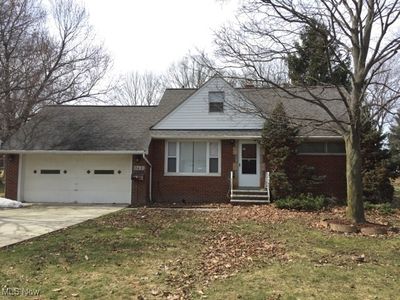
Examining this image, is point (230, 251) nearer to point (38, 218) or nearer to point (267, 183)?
point (38, 218)

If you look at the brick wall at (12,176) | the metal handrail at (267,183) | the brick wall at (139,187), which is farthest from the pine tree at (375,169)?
the brick wall at (12,176)

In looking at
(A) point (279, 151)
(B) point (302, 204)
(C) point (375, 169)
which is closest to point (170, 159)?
(A) point (279, 151)

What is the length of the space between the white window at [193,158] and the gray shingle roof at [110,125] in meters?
0.66

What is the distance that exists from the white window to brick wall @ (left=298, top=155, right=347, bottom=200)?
380cm

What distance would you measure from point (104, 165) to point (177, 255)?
39.8 feet

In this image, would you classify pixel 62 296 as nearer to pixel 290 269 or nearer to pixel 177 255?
pixel 177 255

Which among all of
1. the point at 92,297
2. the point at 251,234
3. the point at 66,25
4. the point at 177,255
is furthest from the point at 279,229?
the point at 66,25

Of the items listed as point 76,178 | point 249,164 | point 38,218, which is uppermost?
point 249,164

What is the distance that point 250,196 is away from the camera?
62.6 ft

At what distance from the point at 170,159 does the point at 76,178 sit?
4260 millimetres

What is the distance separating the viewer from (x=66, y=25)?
35.2 metres

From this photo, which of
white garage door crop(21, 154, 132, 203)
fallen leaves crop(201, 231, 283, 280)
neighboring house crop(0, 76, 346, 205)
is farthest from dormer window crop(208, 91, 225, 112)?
fallen leaves crop(201, 231, 283, 280)

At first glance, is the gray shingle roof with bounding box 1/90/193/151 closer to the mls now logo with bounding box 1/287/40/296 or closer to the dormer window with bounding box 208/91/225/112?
the dormer window with bounding box 208/91/225/112

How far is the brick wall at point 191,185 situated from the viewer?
66.1 ft
